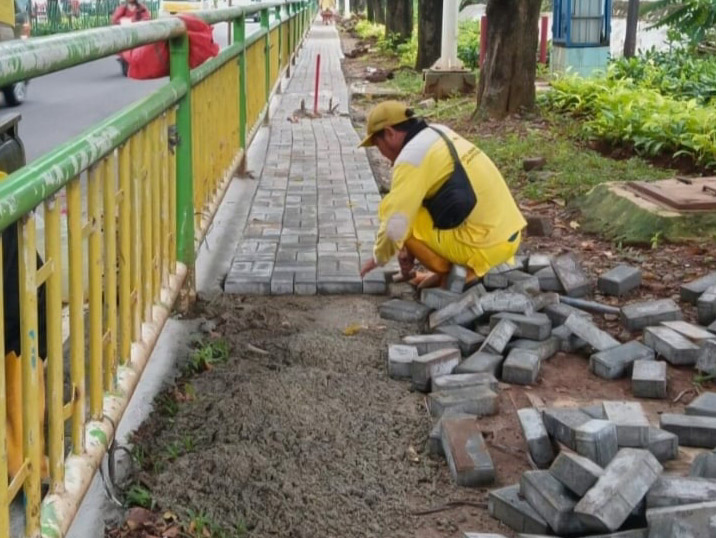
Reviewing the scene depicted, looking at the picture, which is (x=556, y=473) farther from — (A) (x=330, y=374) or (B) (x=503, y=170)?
(B) (x=503, y=170)

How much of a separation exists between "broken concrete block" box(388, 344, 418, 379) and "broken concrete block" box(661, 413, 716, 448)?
1.10m

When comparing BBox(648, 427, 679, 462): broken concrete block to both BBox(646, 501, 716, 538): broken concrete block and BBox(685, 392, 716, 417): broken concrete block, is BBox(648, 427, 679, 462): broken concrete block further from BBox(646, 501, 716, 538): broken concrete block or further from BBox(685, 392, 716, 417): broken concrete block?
BBox(646, 501, 716, 538): broken concrete block

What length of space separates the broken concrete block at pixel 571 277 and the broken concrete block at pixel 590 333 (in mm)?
728

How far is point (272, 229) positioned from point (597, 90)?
247 inches

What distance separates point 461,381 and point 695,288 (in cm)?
185

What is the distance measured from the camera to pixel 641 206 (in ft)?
22.7

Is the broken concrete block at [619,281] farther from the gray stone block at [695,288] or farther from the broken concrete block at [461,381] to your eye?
the broken concrete block at [461,381]

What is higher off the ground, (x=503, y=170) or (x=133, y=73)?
(x=133, y=73)

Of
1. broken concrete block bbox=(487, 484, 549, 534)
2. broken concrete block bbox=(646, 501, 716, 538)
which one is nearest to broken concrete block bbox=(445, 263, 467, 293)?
broken concrete block bbox=(487, 484, 549, 534)

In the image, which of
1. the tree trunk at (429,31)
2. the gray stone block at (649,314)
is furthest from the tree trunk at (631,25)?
the gray stone block at (649,314)

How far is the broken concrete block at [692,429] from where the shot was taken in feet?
12.4

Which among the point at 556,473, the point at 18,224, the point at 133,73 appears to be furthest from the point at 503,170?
the point at 18,224

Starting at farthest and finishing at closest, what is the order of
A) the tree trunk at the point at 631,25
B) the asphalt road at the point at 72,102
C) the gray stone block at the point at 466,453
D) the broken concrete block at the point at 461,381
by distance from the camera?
the tree trunk at the point at 631,25, the asphalt road at the point at 72,102, the broken concrete block at the point at 461,381, the gray stone block at the point at 466,453

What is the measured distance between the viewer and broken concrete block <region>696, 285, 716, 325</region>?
16.8 feet
